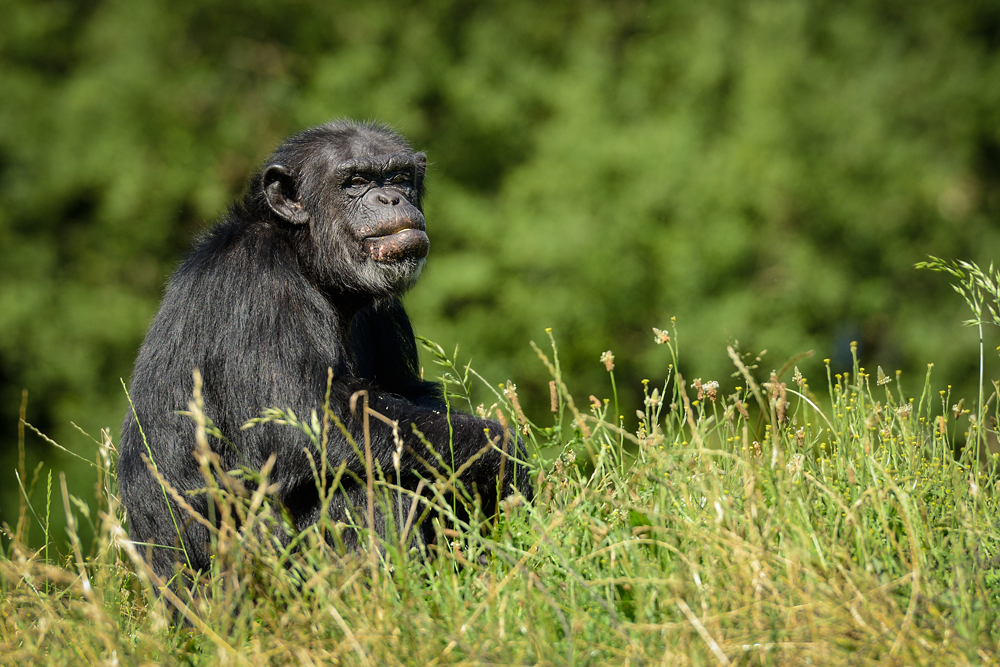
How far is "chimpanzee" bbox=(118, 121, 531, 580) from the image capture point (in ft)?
12.9

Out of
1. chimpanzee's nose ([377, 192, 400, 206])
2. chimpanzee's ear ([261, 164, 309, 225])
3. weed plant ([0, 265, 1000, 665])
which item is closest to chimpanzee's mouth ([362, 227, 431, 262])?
chimpanzee's nose ([377, 192, 400, 206])

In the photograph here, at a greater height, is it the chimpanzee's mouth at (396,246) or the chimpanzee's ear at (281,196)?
the chimpanzee's ear at (281,196)

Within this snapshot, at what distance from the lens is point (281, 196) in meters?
4.71

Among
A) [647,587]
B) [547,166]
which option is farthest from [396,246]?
[547,166]

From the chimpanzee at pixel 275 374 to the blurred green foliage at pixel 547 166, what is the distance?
12.1m

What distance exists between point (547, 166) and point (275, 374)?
15269 mm

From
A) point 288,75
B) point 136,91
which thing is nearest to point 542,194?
point 288,75

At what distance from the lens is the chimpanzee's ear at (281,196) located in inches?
183

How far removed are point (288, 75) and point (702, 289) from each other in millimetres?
9424

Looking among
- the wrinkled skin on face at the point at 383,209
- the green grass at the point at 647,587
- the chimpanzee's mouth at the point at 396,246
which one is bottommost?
the green grass at the point at 647,587

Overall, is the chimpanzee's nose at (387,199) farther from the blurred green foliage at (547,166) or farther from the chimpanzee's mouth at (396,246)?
the blurred green foliage at (547,166)

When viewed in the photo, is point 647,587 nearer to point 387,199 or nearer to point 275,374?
point 275,374

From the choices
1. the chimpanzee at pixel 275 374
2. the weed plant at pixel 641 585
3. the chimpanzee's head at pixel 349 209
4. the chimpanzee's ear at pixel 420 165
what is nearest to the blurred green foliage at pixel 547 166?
the chimpanzee's ear at pixel 420 165

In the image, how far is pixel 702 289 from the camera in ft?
56.7
